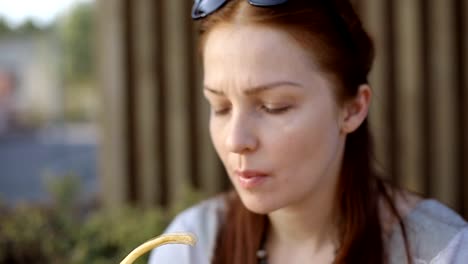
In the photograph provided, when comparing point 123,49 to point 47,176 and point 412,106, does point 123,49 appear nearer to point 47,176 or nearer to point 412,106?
point 47,176

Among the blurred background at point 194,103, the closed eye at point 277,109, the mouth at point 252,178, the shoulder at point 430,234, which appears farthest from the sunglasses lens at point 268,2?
the blurred background at point 194,103

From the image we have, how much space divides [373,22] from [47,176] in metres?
1.82

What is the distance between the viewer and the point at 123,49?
13.5 ft

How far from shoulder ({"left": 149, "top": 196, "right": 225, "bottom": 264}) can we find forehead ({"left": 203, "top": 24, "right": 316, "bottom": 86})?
45 cm

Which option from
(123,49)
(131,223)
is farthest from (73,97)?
(131,223)

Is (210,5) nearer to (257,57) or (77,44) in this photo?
(257,57)

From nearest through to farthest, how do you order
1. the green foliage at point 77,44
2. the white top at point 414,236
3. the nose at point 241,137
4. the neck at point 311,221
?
the nose at point 241,137
the white top at point 414,236
the neck at point 311,221
the green foliage at point 77,44

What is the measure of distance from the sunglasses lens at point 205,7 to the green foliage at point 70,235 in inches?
47.3

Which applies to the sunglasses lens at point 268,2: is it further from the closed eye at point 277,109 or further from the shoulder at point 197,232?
the shoulder at point 197,232

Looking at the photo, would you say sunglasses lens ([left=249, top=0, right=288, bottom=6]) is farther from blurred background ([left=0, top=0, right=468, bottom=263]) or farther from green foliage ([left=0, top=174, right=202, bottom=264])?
blurred background ([left=0, top=0, right=468, bottom=263])

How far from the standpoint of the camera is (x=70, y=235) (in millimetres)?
2998

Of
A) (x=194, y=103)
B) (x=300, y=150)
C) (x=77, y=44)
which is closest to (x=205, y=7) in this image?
(x=300, y=150)

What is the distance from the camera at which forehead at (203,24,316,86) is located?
1.60m

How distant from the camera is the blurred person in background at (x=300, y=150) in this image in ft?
5.28
